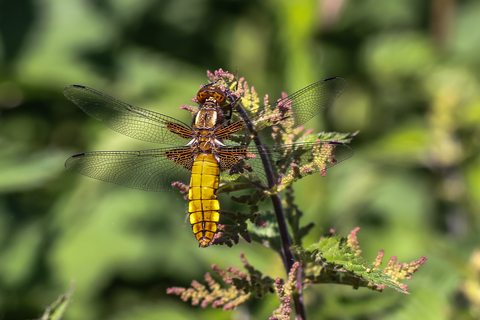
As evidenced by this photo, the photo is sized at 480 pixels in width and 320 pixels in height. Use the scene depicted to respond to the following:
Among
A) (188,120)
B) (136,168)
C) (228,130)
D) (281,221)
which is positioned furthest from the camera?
(188,120)

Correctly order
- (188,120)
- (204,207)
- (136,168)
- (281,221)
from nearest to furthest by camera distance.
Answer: (281,221) → (204,207) → (136,168) → (188,120)

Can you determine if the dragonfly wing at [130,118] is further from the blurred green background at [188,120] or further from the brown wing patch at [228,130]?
the blurred green background at [188,120]

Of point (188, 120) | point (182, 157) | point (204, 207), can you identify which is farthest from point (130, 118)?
point (188, 120)

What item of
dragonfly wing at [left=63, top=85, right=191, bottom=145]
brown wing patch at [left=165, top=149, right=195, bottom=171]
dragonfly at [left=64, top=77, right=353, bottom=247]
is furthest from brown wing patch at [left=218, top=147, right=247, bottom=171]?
dragonfly wing at [left=63, top=85, right=191, bottom=145]

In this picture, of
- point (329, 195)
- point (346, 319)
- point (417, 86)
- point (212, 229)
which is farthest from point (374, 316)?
point (417, 86)

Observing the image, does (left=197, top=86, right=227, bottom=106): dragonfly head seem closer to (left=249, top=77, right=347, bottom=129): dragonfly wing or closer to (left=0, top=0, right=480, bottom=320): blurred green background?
(left=249, top=77, right=347, bottom=129): dragonfly wing

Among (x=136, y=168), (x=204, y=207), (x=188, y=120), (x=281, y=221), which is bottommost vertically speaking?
(x=281, y=221)

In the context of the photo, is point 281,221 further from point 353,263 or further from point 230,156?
point 230,156
